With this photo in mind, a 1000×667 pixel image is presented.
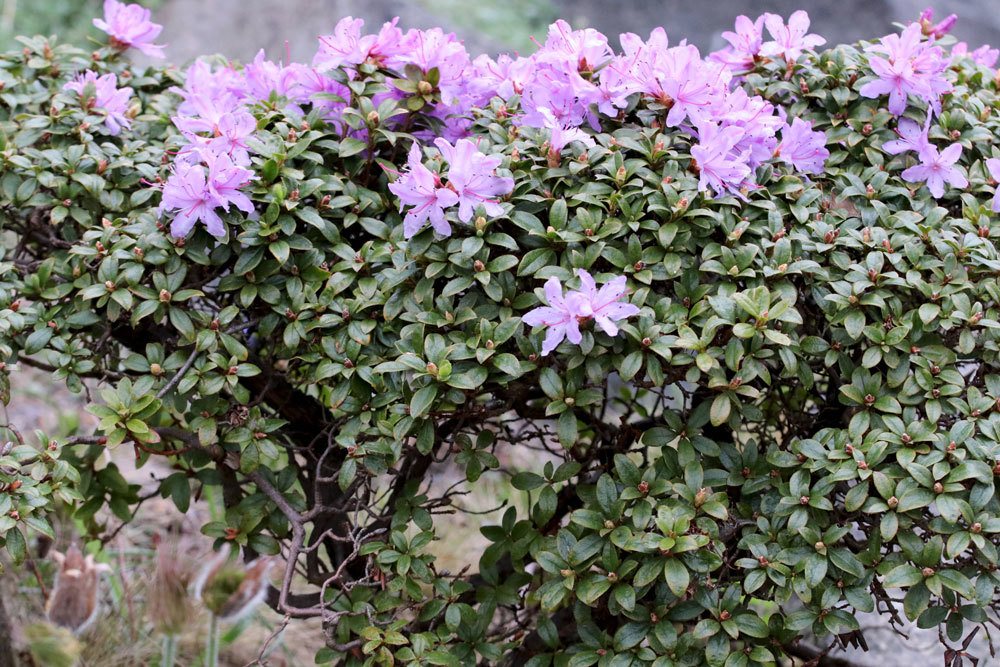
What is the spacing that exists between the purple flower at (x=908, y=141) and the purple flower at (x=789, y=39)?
236mm

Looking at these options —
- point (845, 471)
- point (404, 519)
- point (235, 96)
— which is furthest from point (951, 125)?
point (235, 96)

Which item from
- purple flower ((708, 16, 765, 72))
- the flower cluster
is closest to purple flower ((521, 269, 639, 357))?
the flower cluster

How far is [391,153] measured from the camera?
181cm

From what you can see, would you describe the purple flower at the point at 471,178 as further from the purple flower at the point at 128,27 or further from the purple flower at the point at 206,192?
the purple flower at the point at 128,27

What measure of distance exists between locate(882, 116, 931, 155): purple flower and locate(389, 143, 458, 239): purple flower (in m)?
0.80

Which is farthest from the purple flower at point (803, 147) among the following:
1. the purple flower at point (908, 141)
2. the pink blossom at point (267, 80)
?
the pink blossom at point (267, 80)

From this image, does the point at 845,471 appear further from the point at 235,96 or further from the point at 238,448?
the point at 235,96

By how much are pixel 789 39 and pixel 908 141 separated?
1.00ft

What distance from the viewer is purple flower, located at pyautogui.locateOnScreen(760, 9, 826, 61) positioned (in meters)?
1.88

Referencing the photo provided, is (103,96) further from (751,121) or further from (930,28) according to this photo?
(930,28)

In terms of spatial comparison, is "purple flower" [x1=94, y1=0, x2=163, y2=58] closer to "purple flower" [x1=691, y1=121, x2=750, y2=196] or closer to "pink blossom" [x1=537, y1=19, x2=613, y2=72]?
"pink blossom" [x1=537, y1=19, x2=613, y2=72]

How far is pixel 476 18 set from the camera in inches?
196

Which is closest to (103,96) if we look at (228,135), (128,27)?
(128,27)

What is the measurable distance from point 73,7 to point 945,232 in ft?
18.7
